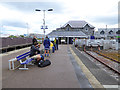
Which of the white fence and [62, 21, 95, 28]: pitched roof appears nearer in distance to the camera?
the white fence

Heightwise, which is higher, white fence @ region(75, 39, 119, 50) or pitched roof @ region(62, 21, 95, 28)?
pitched roof @ region(62, 21, 95, 28)

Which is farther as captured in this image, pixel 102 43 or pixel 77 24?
pixel 77 24

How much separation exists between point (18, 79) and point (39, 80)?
34.7 inches

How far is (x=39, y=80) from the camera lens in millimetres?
3992

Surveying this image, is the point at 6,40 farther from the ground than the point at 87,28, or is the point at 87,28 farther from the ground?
the point at 87,28

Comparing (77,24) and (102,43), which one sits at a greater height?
(77,24)

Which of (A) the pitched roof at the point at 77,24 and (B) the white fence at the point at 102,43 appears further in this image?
(A) the pitched roof at the point at 77,24

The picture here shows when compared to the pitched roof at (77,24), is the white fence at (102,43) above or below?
below

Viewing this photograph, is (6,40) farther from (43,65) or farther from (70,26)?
(70,26)

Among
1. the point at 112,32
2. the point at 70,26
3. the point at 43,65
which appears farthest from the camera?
the point at 112,32

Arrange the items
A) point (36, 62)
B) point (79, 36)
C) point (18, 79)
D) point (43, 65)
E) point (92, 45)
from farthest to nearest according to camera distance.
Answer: point (79, 36), point (92, 45), point (36, 62), point (43, 65), point (18, 79)

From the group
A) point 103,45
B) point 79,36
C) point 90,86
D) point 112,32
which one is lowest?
point 90,86

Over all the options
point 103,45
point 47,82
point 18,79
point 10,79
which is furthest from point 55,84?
point 103,45

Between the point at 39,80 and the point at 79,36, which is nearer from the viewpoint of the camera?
the point at 39,80
